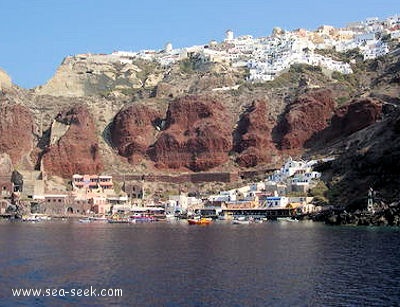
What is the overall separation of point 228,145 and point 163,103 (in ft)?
78.8

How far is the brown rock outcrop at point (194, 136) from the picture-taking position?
153000 millimetres

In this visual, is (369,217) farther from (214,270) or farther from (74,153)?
(74,153)

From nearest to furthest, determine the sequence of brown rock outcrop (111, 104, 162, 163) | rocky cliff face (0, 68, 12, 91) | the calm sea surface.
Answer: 1. the calm sea surface
2. brown rock outcrop (111, 104, 162, 163)
3. rocky cliff face (0, 68, 12, 91)

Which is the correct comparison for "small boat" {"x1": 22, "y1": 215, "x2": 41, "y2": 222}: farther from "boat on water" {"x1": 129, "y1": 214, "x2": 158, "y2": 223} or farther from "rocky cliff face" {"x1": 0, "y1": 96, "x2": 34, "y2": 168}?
"boat on water" {"x1": 129, "y1": 214, "x2": 158, "y2": 223}

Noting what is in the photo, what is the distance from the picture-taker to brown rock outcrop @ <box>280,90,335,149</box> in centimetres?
15062

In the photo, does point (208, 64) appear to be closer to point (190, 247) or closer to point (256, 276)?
point (190, 247)

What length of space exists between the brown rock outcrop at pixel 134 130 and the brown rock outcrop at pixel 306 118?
31030 millimetres

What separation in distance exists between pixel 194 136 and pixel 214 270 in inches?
4179

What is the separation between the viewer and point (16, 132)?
158500 millimetres

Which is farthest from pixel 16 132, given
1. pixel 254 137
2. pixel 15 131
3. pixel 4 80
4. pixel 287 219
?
pixel 287 219

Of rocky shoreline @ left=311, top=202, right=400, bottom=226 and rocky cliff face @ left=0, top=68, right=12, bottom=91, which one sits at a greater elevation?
rocky cliff face @ left=0, top=68, right=12, bottom=91

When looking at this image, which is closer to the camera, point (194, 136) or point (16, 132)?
point (194, 136)

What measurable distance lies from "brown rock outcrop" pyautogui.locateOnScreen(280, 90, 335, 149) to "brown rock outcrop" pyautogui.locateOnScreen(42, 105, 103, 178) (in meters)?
42.5

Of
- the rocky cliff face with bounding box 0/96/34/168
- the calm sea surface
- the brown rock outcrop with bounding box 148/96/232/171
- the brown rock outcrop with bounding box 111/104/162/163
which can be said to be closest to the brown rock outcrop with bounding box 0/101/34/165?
the rocky cliff face with bounding box 0/96/34/168
